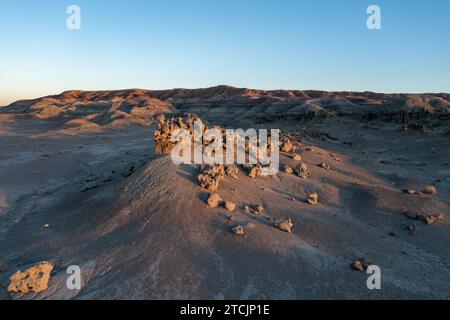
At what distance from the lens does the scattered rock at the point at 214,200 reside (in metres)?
5.56

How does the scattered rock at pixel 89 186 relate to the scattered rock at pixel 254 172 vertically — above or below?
below

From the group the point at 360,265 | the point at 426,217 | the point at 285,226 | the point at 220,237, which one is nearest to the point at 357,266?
the point at 360,265

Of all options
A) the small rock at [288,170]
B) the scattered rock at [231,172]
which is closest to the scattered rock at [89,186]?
the scattered rock at [231,172]

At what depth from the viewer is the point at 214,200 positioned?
561 cm

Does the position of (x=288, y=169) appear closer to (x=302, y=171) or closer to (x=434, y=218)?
(x=302, y=171)

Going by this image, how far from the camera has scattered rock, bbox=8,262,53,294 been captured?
153 inches

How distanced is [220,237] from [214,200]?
931mm

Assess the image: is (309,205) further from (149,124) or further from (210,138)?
(149,124)

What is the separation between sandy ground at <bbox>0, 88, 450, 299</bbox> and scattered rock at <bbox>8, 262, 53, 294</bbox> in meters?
0.09

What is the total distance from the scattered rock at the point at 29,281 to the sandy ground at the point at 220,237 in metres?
0.09

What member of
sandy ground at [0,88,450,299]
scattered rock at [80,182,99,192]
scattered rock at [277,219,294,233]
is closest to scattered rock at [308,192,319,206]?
sandy ground at [0,88,450,299]

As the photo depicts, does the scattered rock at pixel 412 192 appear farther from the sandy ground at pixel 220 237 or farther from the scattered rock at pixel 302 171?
the scattered rock at pixel 302 171

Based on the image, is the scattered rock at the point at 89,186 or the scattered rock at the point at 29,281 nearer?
the scattered rock at the point at 29,281

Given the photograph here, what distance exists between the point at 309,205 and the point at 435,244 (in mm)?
2011
